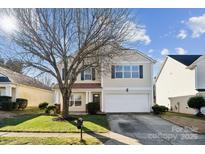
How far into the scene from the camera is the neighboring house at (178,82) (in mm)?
24250

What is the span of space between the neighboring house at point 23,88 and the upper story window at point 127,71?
638 cm

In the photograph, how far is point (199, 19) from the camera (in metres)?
16.9

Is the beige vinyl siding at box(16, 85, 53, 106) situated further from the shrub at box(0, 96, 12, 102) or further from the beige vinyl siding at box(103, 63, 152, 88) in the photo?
the beige vinyl siding at box(103, 63, 152, 88)

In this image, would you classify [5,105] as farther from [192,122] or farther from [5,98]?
[192,122]

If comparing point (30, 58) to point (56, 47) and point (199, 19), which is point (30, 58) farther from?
point (199, 19)

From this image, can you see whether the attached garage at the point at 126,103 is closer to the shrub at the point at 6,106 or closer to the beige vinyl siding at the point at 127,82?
the beige vinyl siding at the point at 127,82

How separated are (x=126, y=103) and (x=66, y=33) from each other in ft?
32.7

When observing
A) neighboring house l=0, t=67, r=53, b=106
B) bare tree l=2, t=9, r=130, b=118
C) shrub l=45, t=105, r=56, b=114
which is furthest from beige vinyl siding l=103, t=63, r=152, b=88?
bare tree l=2, t=9, r=130, b=118

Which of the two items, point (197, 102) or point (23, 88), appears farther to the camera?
point (23, 88)

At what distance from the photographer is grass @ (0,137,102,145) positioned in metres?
10.8

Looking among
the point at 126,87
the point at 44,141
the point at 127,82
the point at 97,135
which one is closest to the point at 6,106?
the point at 126,87

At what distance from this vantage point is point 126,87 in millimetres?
24875
